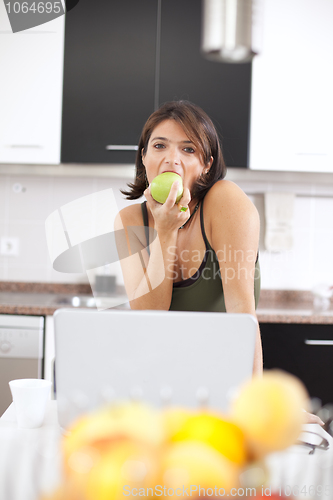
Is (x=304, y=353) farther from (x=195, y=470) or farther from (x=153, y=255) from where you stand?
(x=195, y=470)

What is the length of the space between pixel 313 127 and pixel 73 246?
1555mm

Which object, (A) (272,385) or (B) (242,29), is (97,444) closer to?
(A) (272,385)

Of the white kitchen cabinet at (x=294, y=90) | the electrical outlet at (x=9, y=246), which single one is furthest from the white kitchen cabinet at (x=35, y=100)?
the white kitchen cabinet at (x=294, y=90)

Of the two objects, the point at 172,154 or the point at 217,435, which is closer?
the point at 217,435

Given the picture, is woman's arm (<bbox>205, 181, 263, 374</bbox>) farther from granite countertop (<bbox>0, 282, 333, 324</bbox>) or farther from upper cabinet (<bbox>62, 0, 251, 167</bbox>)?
upper cabinet (<bbox>62, 0, 251, 167</bbox>)

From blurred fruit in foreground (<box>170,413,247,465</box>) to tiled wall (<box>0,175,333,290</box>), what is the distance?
238cm

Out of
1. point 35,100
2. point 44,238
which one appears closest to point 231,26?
point 35,100

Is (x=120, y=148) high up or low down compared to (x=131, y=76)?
down

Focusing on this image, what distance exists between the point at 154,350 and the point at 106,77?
1.98m

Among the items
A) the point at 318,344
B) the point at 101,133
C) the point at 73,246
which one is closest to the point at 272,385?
the point at 318,344

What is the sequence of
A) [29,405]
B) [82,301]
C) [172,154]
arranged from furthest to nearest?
1. [82,301]
2. [172,154]
3. [29,405]

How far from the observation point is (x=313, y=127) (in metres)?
2.25

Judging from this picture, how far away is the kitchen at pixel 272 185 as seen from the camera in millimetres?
2031

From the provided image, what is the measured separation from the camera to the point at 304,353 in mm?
2021
